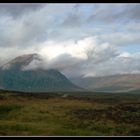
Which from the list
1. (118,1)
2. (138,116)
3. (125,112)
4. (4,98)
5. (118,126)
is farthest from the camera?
(4,98)

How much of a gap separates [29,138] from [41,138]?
120 mm

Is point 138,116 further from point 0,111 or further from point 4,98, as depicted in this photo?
point 4,98

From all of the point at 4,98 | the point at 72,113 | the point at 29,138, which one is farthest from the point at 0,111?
the point at 29,138

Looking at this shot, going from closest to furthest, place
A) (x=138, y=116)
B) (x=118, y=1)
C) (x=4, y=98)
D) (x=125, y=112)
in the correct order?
(x=118, y=1) → (x=138, y=116) → (x=125, y=112) → (x=4, y=98)

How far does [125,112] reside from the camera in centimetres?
4884

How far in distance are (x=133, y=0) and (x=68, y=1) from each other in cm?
65

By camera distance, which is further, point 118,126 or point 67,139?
point 118,126

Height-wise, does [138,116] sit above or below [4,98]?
below

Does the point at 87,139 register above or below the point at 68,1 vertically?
below

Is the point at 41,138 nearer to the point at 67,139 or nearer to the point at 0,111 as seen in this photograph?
the point at 67,139

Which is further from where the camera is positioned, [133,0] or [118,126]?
[118,126]

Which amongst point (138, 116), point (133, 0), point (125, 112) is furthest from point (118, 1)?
point (125, 112)

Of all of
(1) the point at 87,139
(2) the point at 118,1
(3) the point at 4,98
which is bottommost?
(1) the point at 87,139

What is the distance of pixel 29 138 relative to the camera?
3088mm
